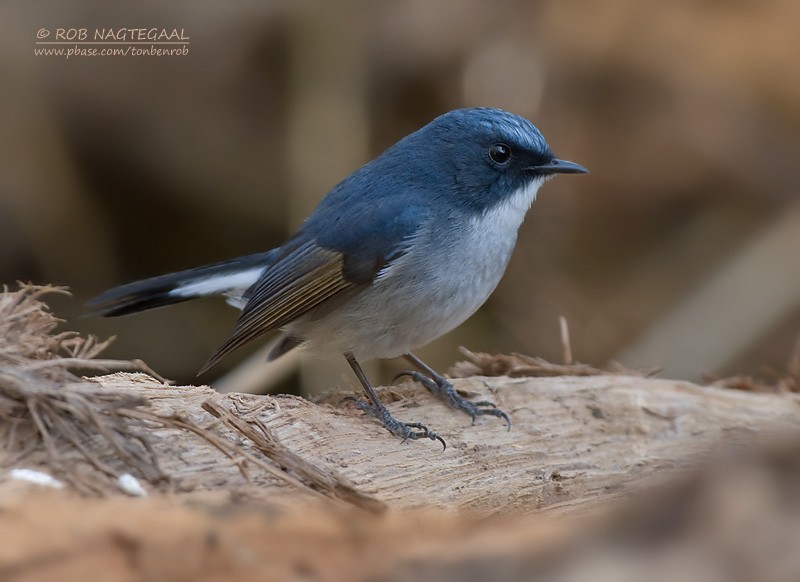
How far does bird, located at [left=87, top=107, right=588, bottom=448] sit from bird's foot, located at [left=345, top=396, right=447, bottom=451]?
0.03 m

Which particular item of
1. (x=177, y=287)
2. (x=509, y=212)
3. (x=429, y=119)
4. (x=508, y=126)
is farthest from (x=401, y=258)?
(x=429, y=119)

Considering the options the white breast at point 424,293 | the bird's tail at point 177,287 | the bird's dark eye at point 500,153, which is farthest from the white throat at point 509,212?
the bird's tail at point 177,287

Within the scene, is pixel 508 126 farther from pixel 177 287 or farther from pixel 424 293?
pixel 177 287

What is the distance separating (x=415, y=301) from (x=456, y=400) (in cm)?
44

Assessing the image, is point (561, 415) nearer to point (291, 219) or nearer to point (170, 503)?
point (170, 503)

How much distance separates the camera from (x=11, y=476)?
92.0 inches

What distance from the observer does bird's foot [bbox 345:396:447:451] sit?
3580 millimetres

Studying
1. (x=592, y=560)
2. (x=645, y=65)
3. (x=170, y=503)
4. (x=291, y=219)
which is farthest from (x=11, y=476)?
(x=645, y=65)

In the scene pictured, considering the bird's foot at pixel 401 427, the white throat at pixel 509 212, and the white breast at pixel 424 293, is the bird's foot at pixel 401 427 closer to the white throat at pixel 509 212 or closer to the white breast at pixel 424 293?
the white breast at pixel 424 293

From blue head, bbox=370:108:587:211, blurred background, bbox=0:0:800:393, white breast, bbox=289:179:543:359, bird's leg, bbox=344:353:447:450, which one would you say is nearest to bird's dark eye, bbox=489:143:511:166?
blue head, bbox=370:108:587:211

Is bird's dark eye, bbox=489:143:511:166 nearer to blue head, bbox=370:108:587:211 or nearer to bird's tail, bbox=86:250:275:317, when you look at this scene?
blue head, bbox=370:108:587:211

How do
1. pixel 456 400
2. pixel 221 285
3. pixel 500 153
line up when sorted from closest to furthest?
pixel 456 400
pixel 500 153
pixel 221 285

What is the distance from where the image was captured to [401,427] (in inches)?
143

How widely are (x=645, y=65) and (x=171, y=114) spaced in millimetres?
3553
